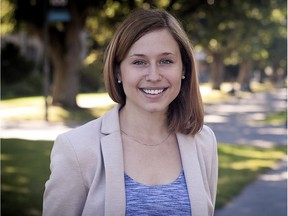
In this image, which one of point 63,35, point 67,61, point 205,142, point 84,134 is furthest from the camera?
point 63,35

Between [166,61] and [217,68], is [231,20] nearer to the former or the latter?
[166,61]

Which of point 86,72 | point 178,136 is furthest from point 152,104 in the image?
point 86,72

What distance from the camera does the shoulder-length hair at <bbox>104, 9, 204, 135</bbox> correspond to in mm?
2400

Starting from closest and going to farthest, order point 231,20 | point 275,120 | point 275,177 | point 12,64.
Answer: point 275,177, point 231,20, point 275,120, point 12,64

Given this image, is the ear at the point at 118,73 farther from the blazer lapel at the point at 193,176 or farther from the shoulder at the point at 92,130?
the blazer lapel at the point at 193,176

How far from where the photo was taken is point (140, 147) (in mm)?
2564

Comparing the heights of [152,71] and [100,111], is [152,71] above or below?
above

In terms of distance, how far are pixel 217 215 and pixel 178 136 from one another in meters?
3.29

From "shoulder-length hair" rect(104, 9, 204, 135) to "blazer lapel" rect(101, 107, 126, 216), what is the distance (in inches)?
9.9

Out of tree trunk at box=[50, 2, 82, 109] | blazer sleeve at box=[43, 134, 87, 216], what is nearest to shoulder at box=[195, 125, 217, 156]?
blazer sleeve at box=[43, 134, 87, 216]

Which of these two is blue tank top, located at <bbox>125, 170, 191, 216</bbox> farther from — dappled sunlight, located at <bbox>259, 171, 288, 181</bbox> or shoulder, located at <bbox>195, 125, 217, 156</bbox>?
dappled sunlight, located at <bbox>259, 171, 288, 181</bbox>

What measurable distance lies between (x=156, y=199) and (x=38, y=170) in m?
5.95

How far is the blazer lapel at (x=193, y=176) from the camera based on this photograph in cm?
239

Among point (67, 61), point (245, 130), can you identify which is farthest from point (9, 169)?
point (67, 61)
